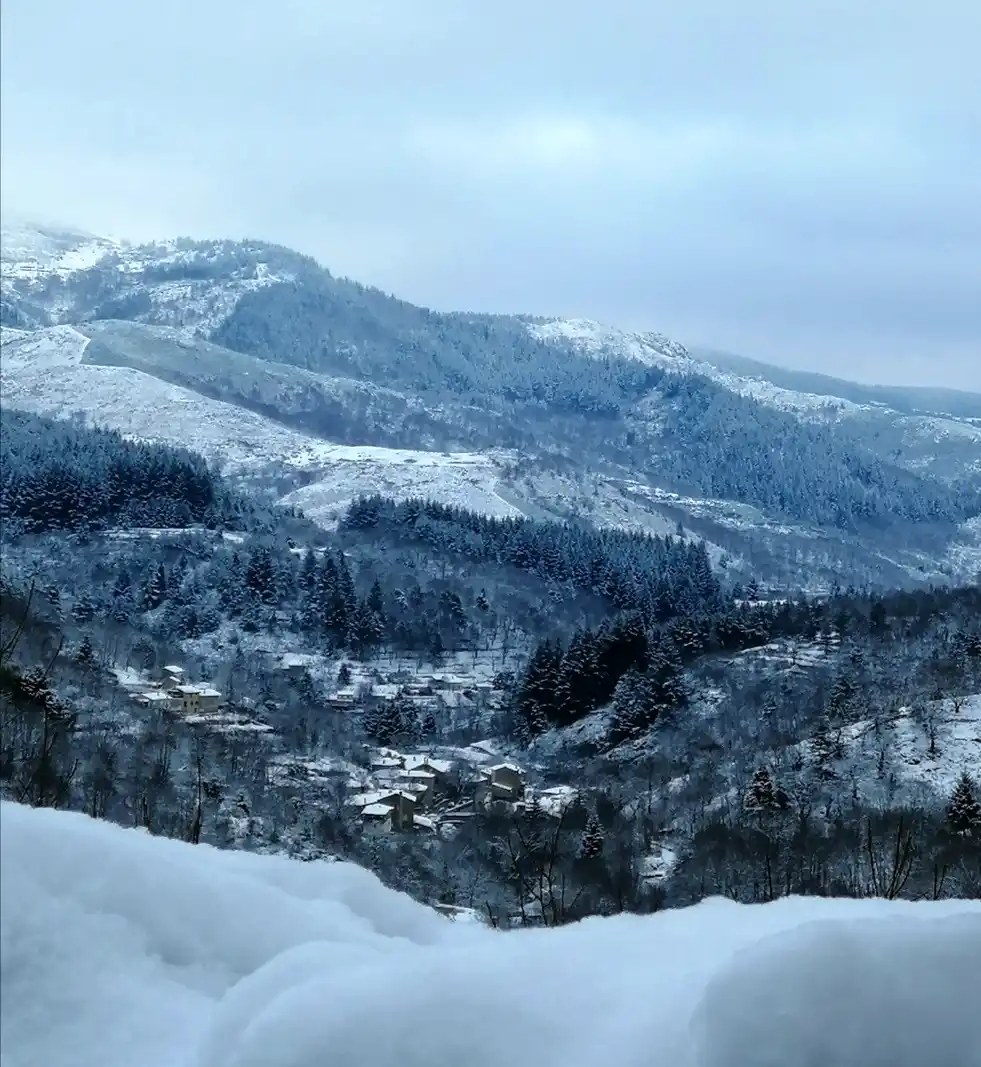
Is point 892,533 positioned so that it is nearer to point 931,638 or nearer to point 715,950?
point 931,638

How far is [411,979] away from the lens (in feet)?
5.58

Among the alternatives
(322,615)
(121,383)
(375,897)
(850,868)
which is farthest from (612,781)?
(121,383)

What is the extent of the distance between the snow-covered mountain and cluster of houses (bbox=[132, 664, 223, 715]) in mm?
43841

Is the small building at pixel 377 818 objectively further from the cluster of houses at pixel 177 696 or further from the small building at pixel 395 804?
the cluster of houses at pixel 177 696

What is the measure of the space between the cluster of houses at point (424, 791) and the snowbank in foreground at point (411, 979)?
22.4m

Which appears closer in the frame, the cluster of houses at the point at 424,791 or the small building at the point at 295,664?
the cluster of houses at the point at 424,791

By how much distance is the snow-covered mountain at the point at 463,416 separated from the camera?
100562 millimetres

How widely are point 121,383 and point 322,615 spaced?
69421mm

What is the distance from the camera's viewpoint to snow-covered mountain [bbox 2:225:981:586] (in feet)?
330

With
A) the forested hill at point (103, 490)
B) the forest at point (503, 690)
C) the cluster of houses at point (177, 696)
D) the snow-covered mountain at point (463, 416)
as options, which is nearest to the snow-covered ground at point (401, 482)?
the snow-covered mountain at point (463, 416)

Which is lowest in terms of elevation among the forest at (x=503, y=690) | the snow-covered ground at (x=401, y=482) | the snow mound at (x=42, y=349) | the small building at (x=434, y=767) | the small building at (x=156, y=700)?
the small building at (x=434, y=767)

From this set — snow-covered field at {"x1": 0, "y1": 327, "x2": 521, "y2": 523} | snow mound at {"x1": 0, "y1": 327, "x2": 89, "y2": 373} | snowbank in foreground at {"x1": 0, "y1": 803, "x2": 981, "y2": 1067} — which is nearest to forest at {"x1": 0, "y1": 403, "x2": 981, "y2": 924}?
snowbank in foreground at {"x1": 0, "y1": 803, "x2": 981, "y2": 1067}

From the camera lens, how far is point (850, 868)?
16.8m

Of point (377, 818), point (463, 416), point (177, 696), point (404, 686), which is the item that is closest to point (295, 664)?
point (404, 686)
